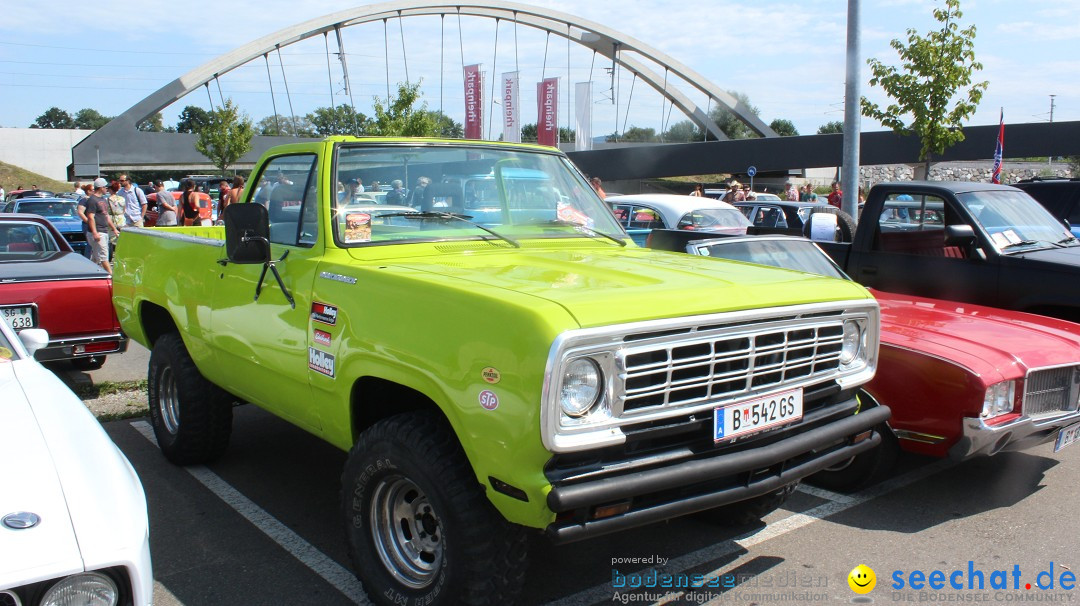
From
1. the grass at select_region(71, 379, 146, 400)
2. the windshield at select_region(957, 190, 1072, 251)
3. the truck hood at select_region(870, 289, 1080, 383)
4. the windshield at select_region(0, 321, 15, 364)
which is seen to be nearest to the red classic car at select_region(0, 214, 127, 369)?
the grass at select_region(71, 379, 146, 400)

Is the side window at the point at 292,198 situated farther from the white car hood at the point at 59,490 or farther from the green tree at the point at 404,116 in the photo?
the green tree at the point at 404,116

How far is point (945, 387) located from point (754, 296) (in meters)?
1.84

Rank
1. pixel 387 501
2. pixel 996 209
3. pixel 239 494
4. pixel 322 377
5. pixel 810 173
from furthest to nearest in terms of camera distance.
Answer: pixel 810 173
pixel 996 209
pixel 239 494
pixel 322 377
pixel 387 501

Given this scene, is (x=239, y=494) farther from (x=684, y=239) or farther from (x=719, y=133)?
(x=719, y=133)

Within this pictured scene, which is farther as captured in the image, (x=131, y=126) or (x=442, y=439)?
(x=131, y=126)

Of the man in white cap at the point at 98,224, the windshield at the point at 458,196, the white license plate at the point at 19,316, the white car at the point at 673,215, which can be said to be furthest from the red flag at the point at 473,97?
the windshield at the point at 458,196

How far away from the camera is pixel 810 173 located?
68.2 metres

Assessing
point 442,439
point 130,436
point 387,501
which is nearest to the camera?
point 442,439

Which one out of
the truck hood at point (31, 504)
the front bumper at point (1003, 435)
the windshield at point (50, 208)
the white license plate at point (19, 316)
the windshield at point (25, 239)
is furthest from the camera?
the windshield at point (50, 208)

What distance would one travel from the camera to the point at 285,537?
4.16 metres

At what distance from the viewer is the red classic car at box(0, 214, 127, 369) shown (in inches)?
258

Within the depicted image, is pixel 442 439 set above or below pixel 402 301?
below

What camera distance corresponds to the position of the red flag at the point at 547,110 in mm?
37594

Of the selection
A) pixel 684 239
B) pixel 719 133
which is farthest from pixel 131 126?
pixel 684 239
